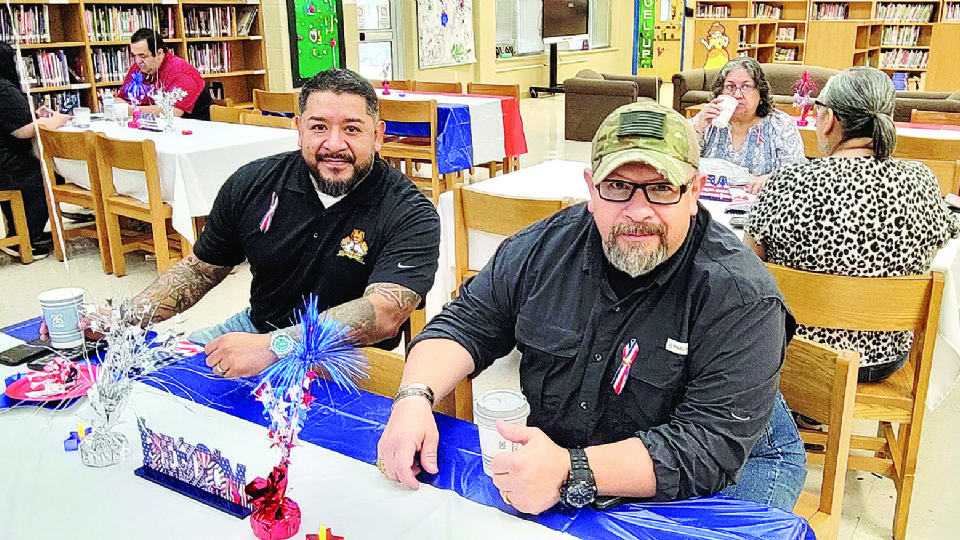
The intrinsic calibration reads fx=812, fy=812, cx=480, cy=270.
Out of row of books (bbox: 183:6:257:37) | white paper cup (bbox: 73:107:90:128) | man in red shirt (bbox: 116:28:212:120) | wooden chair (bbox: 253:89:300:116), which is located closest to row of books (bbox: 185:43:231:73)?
row of books (bbox: 183:6:257:37)

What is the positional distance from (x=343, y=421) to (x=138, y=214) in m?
3.18

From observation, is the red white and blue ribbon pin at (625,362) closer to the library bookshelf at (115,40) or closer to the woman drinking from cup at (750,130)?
the woman drinking from cup at (750,130)

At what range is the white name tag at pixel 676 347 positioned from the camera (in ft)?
4.39

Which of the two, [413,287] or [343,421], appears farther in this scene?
[413,287]

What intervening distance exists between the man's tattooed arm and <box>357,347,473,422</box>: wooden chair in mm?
224

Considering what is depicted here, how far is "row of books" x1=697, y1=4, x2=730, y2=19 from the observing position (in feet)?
37.7

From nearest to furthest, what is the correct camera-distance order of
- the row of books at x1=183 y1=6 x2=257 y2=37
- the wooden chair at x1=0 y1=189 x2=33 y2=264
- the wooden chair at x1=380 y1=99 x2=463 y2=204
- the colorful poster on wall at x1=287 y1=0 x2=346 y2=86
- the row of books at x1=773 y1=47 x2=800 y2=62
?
1. the wooden chair at x1=0 y1=189 x2=33 y2=264
2. the wooden chair at x1=380 y1=99 x2=463 y2=204
3. the row of books at x1=183 y1=6 x2=257 y2=37
4. the colorful poster on wall at x1=287 y1=0 x2=346 y2=86
5. the row of books at x1=773 y1=47 x2=800 y2=62

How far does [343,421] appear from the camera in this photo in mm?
1412

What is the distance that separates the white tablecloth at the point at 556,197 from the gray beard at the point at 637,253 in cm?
120

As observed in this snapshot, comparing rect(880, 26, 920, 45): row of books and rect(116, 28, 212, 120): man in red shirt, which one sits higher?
rect(880, 26, 920, 45): row of books

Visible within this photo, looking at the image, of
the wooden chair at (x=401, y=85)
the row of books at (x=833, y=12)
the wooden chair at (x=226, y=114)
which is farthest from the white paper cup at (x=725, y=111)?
the row of books at (x=833, y=12)

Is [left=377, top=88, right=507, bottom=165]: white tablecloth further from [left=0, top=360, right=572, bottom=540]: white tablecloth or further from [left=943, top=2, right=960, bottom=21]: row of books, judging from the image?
[left=943, top=2, right=960, bottom=21]: row of books

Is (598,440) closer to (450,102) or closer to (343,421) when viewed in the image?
A: (343,421)

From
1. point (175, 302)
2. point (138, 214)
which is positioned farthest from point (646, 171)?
point (138, 214)
